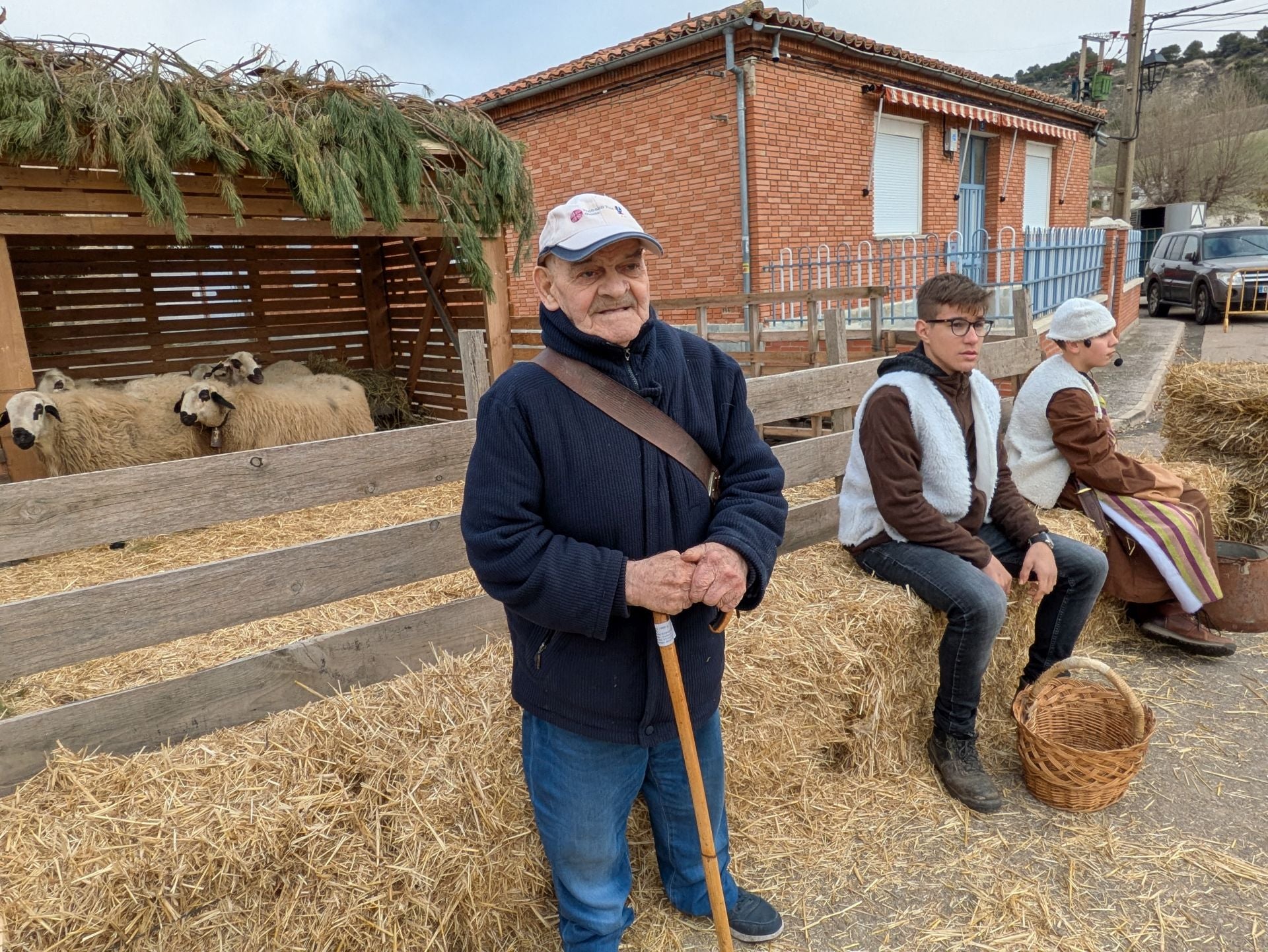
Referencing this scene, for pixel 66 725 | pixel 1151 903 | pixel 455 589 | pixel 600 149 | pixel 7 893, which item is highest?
pixel 600 149

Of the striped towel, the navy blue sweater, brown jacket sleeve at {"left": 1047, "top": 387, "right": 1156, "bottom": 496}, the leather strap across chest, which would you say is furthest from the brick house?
the leather strap across chest

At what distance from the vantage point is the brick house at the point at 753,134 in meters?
11.4

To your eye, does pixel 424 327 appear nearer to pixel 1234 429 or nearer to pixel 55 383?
pixel 55 383

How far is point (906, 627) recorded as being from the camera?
317 cm

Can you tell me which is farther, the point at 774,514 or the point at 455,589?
the point at 455,589

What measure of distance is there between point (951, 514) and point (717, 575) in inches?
73.3

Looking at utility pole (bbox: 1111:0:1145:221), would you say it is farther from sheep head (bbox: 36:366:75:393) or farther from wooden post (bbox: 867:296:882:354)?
sheep head (bbox: 36:366:75:393)

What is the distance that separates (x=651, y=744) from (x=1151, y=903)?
1.96 m

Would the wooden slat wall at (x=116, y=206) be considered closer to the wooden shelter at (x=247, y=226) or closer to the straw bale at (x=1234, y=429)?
the wooden shelter at (x=247, y=226)

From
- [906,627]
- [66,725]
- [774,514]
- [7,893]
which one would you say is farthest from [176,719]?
[906,627]

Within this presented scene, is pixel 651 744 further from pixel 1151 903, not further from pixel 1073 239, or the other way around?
pixel 1073 239

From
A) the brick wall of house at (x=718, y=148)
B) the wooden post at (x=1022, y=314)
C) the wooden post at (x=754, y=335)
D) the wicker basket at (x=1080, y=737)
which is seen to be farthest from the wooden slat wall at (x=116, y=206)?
the wicker basket at (x=1080, y=737)

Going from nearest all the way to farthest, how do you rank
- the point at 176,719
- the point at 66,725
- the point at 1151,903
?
the point at 66,725 → the point at 176,719 → the point at 1151,903

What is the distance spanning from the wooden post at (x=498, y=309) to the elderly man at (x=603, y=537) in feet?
20.0
